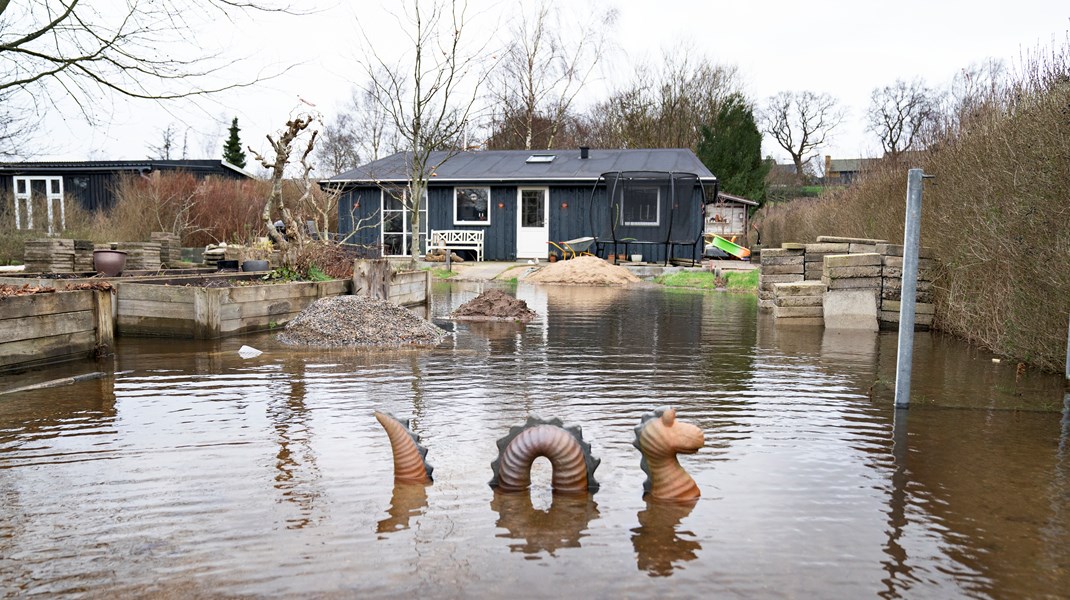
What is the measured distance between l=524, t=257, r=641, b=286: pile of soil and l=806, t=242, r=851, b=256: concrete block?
7071 millimetres

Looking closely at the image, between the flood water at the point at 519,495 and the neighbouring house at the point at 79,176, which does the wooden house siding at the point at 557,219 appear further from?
the flood water at the point at 519,495

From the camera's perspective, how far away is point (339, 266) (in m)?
14.2

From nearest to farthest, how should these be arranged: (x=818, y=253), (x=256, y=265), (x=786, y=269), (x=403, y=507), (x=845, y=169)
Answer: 1. (x=403, y=507)
2. (x=818, y=253)
3. (x=786, y=269)
4. (x=256, y=265)
5. (x=845, y=169)

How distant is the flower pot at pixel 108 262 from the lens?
13.4 metres

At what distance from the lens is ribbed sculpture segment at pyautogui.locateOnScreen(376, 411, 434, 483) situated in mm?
4477

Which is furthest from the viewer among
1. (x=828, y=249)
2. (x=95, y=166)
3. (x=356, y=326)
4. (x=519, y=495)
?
(x=95, y=166)

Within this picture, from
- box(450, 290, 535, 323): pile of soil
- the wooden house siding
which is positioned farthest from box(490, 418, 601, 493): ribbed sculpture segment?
the wooden house siding

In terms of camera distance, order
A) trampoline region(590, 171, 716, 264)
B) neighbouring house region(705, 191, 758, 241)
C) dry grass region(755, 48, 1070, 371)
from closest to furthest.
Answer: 1. dry grass region(755, 48, 1070, 371)
2. trampoline region(590, 171, 716, 264)
3. neighbouring house region(705, 191, 758, 241)

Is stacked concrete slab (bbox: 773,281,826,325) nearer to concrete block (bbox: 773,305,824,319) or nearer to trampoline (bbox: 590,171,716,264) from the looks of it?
concrete block (bbox: 773,305,824,319)

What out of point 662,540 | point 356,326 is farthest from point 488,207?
point 662,540

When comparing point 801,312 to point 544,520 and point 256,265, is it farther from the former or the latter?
point 544,520

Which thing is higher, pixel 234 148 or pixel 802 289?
pixel 234 148

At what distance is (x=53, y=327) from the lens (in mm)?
8391

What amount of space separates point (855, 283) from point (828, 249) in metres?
1.76
